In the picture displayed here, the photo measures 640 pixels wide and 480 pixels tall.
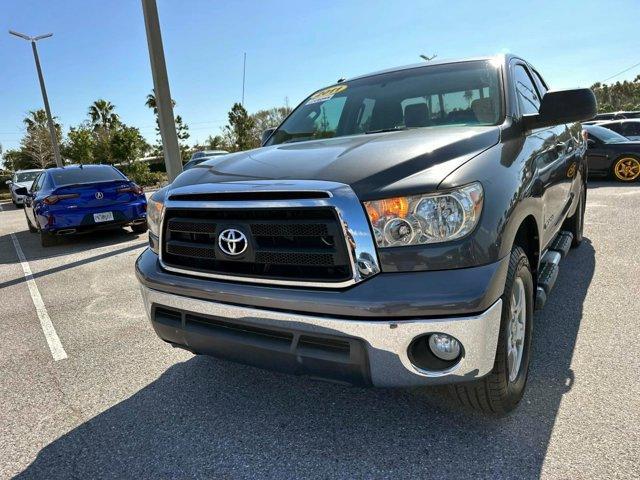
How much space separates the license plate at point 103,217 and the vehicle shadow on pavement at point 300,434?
5.75m

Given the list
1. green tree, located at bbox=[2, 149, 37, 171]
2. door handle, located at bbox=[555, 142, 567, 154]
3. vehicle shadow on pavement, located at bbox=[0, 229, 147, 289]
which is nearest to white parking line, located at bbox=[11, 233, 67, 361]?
vehicle shadow on pavement, located at bbox=[0, 229, 147, 289]

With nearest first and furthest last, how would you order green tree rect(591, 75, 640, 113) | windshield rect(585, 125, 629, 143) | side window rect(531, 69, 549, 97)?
side window rect(531, 69, 549, 97)
windshield rect(585, 125, 629, 143)
green tree rect(591, 75, 640, 113)

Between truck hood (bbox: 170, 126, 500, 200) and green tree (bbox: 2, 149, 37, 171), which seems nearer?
truck hood (bbox: 170, 126, 500, 200)

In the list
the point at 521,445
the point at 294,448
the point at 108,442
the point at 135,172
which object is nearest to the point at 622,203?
the point at 521,445

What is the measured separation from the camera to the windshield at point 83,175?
26.7ft

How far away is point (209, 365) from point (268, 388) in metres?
0.56

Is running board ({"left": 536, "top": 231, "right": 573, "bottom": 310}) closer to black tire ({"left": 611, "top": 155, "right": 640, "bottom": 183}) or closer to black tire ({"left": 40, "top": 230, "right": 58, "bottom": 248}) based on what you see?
black tire ({"left": 40, "top": 230, "right": 58, "bottom": 248})

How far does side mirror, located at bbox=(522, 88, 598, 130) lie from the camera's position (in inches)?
104

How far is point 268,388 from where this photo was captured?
2.71 metres

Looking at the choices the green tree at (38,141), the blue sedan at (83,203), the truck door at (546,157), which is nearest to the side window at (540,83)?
the truck door at (546,157)

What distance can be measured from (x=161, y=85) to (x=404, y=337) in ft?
25.5

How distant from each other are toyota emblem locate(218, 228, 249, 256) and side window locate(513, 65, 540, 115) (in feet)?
6.34

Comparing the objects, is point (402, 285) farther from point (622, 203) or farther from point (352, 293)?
point (622, 203)

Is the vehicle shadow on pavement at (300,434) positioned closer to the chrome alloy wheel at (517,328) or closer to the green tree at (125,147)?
the chrome alloy wheel at (517,328)
